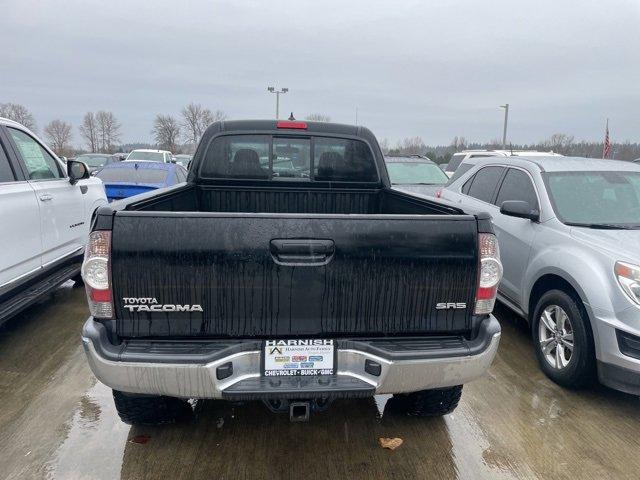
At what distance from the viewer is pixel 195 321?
2.41 metres

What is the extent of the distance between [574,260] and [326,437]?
7.76 ft

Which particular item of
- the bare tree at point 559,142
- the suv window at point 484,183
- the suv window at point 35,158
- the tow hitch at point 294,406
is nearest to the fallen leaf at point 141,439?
the tow hitch at point 294,406

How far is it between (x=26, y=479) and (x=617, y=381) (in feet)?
12.5

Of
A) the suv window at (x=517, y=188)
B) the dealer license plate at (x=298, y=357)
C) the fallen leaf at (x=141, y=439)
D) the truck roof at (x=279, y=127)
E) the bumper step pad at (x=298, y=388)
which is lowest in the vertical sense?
the fallen leaf at (x=141, y=439)

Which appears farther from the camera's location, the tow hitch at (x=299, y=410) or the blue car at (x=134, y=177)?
the blue car at (x=134, y=177)

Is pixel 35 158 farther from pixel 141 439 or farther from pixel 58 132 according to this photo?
pixel 58 132

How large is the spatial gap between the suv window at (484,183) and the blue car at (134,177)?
545 cm

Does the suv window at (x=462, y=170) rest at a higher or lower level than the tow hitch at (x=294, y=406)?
higher

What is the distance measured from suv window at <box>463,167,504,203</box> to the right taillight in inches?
128

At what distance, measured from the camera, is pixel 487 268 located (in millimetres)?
2557

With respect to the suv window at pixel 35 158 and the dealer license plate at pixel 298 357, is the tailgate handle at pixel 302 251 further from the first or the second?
the suv window at pixel 35 158

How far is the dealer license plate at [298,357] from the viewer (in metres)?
2.45

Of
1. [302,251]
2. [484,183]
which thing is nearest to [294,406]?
[302,251]

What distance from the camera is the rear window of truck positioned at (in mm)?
4281
